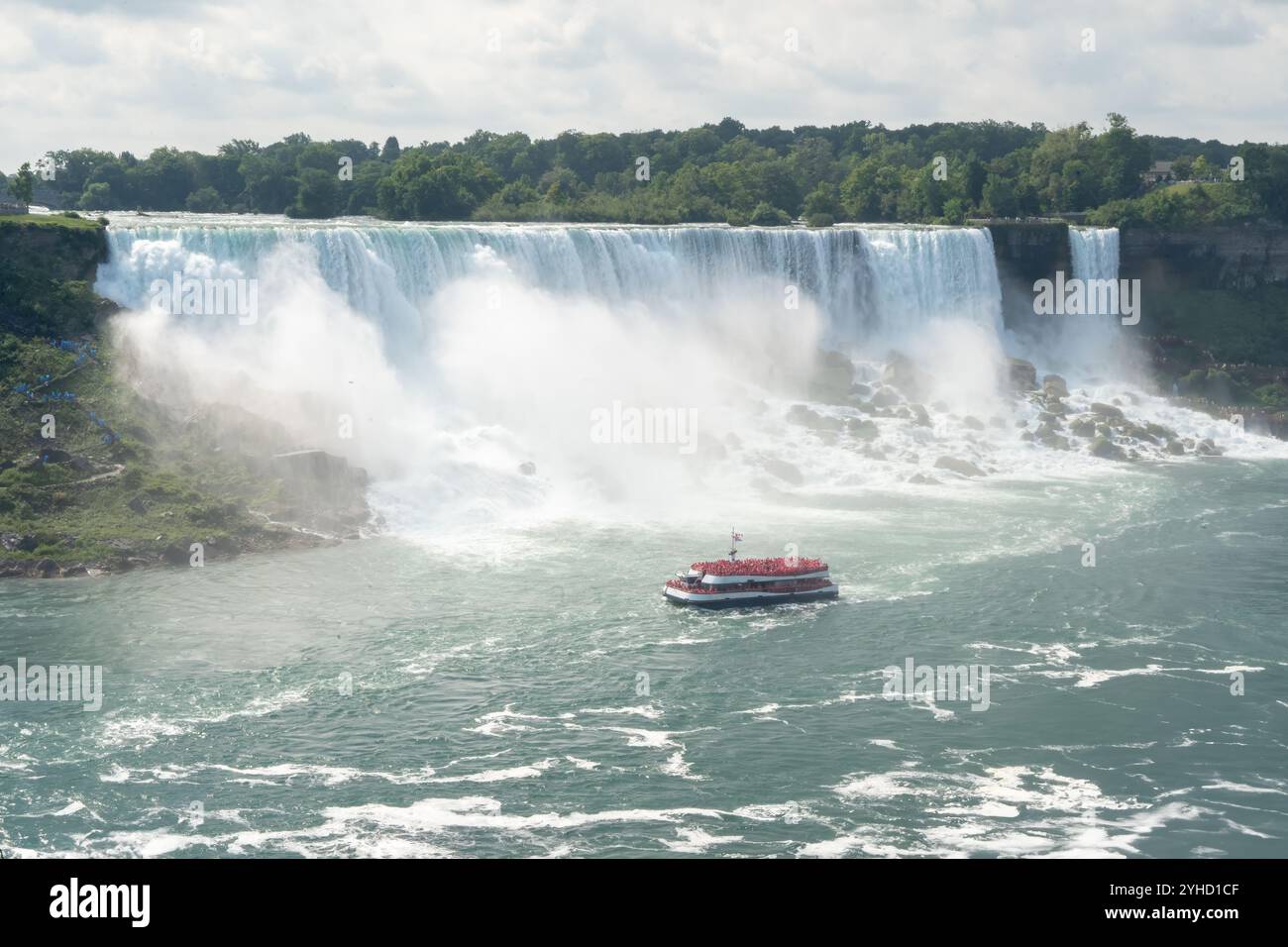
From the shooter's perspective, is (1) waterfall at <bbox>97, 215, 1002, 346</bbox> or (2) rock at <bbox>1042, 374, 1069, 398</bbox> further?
(2) rock at <bbox>1042, 374, 1069, 398</bbox>

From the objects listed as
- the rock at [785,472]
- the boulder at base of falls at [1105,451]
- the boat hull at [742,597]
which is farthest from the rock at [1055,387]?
the boat hull at [742,597]

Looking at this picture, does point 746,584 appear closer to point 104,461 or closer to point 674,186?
point 104,461

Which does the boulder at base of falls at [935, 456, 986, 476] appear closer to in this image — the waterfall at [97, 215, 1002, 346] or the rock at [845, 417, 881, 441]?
the rock at [845, 417, 881, 441]

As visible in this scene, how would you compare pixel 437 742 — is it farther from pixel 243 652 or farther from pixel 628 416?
pixel 628 416

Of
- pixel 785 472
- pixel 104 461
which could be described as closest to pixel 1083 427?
pixel 785 472

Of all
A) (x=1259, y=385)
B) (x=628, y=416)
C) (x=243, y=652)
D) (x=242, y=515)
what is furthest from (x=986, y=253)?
(x=243, y=652)

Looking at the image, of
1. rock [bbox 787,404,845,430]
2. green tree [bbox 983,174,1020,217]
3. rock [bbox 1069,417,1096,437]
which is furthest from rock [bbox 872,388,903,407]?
green tree [bbox 983,174,1020,217]
